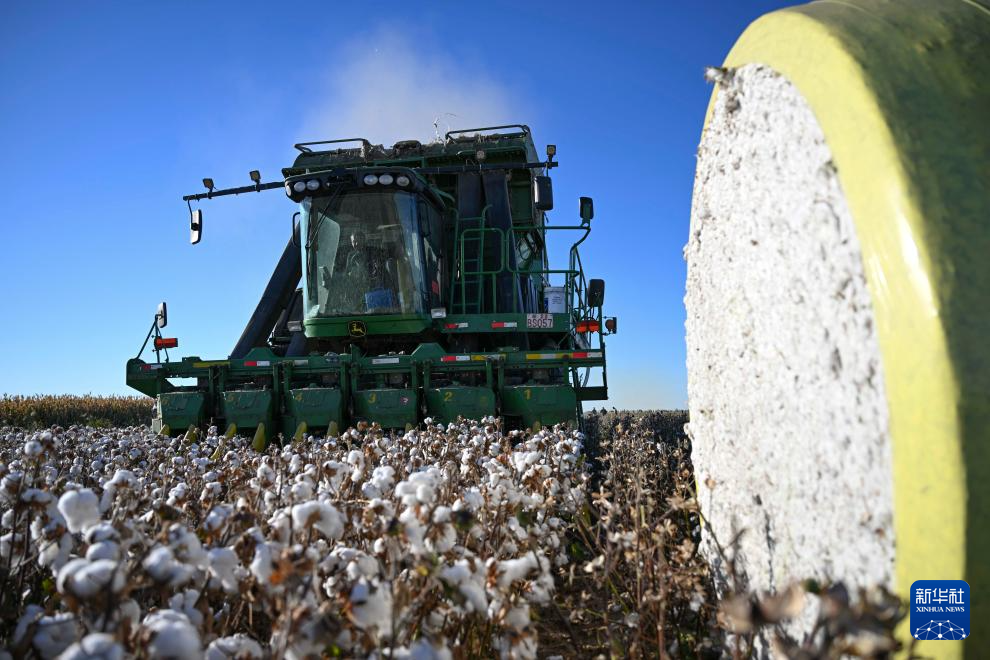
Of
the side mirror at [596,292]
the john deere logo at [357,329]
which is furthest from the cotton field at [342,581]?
the side mirror at [596,292]

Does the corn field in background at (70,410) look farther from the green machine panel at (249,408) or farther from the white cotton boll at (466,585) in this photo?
the white cotton boll at (466,585)

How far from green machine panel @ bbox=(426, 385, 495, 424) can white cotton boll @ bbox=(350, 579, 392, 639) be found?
6572 mm

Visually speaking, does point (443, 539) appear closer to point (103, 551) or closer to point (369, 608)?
point (369, 608)

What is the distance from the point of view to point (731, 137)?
266cm

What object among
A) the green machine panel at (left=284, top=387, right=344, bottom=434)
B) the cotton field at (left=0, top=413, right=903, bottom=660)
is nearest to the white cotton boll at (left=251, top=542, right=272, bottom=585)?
the cotton field at (left=0, top=413, right=903, bottom=660)

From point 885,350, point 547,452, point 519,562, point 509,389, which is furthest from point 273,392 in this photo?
point 885,350

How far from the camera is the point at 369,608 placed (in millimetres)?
1510

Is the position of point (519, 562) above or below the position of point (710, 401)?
below

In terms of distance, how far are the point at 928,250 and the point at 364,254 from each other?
8.54 metres

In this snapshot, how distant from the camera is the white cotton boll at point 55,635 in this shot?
153 cm

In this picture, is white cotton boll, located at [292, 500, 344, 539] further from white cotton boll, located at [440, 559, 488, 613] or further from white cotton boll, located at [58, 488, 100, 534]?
white cotton boll, located at [58, 488, 100, 534]

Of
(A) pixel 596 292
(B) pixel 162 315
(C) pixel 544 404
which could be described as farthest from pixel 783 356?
(B) pixel 162 315

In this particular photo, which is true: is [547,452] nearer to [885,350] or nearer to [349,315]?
[885,350]

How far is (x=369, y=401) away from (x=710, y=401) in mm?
5924
